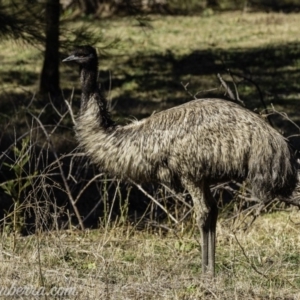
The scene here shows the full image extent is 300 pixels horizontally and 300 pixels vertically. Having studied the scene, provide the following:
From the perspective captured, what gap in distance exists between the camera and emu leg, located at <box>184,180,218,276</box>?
7414 millimetres

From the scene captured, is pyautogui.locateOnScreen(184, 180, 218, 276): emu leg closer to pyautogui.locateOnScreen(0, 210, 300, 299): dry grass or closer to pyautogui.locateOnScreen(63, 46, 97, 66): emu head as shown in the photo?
pyautogui.locateOnScreen(0, 210, 300, 299): dry grass

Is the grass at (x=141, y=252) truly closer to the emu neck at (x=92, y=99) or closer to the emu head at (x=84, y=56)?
the emu neck at (x=92, y=99)

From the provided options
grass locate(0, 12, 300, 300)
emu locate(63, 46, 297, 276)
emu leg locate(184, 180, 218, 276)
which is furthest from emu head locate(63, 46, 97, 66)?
emu leg locate(184, 180, 218, 276)

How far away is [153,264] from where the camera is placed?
24.9 feet

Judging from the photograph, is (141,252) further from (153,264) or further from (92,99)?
(92,99)

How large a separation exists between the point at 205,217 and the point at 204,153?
66cm

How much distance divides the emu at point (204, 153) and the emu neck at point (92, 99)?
16 cm

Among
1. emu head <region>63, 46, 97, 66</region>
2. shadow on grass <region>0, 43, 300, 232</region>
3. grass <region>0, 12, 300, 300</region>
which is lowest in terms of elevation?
shadow on grass <region>0, 43, 300, 232</region>

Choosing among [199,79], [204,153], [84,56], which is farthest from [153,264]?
[199,79]

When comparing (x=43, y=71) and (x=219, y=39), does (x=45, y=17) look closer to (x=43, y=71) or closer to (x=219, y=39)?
(x=43, y=71)

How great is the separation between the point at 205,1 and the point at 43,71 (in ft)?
38.9

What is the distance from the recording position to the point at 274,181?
285 inches

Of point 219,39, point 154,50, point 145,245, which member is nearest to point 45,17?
point 145,245

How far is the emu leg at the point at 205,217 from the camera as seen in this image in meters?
7.41
